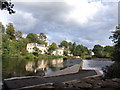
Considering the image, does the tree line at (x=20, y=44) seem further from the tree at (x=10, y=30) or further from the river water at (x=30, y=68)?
the river water at (x=30, y=68)

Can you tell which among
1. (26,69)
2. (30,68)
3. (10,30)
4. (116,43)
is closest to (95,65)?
(30,68)

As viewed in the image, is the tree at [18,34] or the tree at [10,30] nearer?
the tree at [10,30]

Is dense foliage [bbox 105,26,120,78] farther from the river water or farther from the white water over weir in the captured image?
the river water

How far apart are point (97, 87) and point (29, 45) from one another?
43.0 metres

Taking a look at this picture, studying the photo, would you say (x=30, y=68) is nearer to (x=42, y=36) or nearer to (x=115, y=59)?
(x=115, y=59)

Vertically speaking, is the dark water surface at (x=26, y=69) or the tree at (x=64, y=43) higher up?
the tree at (x=64, y=43)

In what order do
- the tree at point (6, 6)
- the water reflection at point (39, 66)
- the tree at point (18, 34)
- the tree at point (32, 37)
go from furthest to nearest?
the tree at point (32, 37) < the tree at point (18, 34) < the water reflection at point (39, 66) < the tree at point (6, 6)

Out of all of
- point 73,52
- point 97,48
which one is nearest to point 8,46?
point 73,52

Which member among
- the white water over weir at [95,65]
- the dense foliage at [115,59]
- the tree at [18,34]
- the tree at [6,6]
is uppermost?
the tree at [18,34]

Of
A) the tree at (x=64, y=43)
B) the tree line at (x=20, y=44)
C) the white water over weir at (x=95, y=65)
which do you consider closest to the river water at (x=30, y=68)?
the white water over weir at (x=95, y=65)

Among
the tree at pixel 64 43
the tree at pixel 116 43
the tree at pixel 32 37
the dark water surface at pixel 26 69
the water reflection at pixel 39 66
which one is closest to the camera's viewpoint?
the tree at pixel 116 43

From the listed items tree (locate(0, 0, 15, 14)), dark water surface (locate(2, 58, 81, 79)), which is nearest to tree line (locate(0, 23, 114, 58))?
dark water surface (locate(2, 58, 81, 79))

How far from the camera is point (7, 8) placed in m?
2.70

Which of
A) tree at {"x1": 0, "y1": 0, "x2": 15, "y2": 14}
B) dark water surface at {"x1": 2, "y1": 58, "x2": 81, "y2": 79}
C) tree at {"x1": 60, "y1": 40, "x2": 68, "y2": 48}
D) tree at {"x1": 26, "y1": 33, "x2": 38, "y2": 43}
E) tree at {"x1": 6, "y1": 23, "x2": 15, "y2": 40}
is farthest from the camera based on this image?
tree at {"x1": 60, "y1": 40, "x2": 68, "y2": 48}
